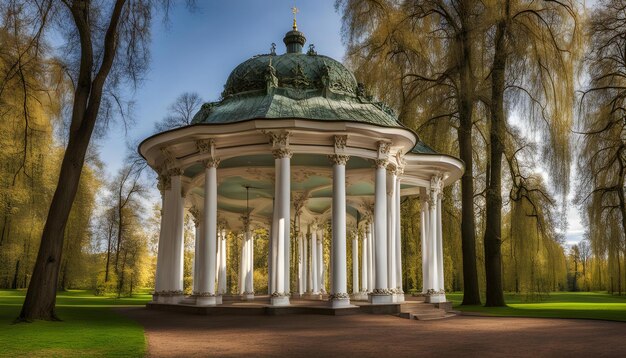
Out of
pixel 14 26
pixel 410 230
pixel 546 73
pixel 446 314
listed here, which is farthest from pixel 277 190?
pixel 410 230

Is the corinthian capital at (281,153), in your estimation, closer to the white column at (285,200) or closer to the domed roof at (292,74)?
the white column at (285,200)

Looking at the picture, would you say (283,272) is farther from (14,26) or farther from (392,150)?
(14,26)

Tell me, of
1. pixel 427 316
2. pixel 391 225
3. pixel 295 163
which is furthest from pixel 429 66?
pixel 427 316

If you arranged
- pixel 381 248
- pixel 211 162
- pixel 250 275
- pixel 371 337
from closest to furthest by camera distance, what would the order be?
pixel 371 337, pixel 381 248, pixel 211 162, pixel 250 275

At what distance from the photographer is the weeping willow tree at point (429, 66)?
2933 centimetres

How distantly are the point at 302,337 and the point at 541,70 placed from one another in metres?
20.8

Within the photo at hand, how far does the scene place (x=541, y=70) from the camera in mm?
28094

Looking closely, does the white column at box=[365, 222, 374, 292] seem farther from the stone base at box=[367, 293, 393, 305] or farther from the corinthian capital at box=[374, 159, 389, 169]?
the corinthian capital at box=[374, 159, 389, 169]

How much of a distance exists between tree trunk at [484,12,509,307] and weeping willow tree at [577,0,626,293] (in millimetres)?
5790

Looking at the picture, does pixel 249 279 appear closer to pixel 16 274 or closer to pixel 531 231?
pixel 531 231

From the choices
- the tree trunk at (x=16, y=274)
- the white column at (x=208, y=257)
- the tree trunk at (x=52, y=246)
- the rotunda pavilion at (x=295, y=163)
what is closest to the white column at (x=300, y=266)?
the rotunda pavilion at (x=295, y=163)

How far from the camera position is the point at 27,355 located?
10250 mm

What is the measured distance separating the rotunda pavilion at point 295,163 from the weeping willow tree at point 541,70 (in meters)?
4.43

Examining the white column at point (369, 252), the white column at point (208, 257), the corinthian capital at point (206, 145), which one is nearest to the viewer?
the white column at point (208, 257)
